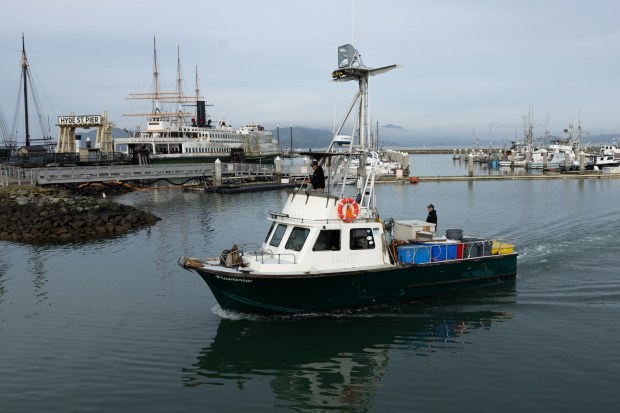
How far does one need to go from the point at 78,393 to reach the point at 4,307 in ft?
28.0

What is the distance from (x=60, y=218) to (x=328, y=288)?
23.8 m

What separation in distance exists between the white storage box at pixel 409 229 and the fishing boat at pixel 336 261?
0.53m

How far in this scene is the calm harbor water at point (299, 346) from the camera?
1212 centimetres

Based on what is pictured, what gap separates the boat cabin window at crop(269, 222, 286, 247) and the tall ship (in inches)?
2095

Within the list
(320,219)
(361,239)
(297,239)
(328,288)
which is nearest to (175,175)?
(297,239)

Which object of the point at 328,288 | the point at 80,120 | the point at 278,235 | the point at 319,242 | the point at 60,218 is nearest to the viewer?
the point at 328,288

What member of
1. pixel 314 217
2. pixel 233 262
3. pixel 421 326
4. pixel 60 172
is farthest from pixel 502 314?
pixel 60 172

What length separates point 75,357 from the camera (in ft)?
47.0

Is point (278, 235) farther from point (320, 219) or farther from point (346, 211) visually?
point (346, 211)

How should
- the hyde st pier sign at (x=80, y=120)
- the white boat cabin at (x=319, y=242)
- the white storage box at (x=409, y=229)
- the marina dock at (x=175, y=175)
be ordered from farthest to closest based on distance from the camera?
the hyde st pier sign at (x=80, y=120) < the marina dock at (x=175, y=175) < the white storage box at (x=409, y=229) < the white boat cabin at (x=319, y=242)

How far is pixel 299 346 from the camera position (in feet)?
49.2

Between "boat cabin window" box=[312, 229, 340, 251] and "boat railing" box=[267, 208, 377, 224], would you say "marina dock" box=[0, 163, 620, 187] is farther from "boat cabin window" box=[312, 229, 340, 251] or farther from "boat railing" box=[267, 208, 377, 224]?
"boat cabin window" box=[312, 229, 340, 251]

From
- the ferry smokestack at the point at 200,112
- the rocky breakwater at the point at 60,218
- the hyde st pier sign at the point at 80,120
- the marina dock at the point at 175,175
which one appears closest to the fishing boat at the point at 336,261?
the rocky breakwater at the point at 60,218

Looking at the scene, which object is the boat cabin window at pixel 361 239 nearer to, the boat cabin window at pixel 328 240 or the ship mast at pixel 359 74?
the boat cabin window at pixel 328 240
